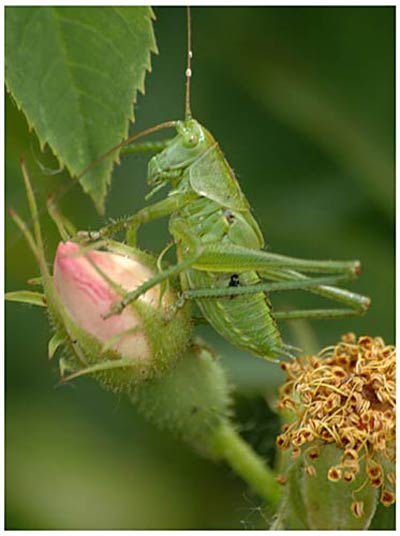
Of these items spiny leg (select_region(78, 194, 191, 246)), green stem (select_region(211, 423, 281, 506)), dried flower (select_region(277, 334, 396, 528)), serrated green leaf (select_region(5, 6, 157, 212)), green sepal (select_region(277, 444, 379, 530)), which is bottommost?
green stem (select_region(211, 423, 281, 506))

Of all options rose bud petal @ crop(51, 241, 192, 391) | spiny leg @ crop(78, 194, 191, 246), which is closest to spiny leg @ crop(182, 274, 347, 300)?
rose bud petal @ crop(51, 241, 192, 391)

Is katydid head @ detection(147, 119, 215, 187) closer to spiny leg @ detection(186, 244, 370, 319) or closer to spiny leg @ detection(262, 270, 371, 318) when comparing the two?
spiny leg @ detection(186, 244, 370, 319)

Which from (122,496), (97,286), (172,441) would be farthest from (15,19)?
(122,496)

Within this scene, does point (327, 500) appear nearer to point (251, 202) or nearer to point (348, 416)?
point (348, 416)

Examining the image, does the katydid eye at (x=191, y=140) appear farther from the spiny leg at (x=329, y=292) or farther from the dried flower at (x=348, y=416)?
the dried flower at (x=348, y=416)

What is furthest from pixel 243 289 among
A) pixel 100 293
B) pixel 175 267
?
pixel 100 293

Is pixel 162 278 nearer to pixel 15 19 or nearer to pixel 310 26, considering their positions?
pixel 15 19
